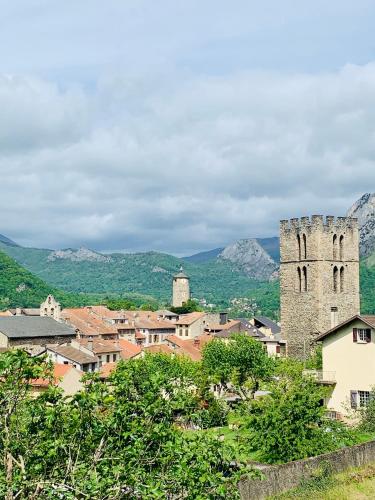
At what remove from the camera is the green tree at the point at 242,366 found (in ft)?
176

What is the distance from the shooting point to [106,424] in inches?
472

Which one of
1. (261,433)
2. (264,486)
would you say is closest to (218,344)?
(261,433)

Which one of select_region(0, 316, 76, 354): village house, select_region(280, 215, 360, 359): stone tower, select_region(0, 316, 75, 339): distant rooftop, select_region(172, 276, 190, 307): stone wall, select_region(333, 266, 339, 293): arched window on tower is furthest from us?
select_region(172, 276, 190, 307): stone wall

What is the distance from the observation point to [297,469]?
75.3 ft

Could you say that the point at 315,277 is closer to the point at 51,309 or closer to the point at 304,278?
the point at 304,278

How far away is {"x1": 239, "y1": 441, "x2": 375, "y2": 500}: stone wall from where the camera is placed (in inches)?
832

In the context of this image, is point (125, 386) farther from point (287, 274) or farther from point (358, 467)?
point (287, 274)

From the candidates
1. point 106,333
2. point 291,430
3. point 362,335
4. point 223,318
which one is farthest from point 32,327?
point 291,430

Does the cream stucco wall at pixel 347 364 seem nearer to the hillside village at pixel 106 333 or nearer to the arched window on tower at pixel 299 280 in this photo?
the hillside village at pixel 106 333

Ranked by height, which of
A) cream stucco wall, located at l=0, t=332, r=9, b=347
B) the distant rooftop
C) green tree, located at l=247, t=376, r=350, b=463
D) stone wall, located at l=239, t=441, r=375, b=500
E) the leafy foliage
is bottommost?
stone wall, located at l=239, t=441, r=375, b=500

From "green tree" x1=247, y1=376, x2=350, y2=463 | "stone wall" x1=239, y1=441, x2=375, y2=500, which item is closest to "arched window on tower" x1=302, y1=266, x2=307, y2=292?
"green tree" x1=247, y1=376, x2=350, y2=463

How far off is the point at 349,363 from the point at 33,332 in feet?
194

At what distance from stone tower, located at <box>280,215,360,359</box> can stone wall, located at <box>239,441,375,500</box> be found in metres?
35.6

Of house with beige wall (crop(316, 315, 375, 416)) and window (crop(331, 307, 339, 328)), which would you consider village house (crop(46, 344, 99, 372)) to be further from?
house with beige wall (crop(316, 315, 375, 416))
